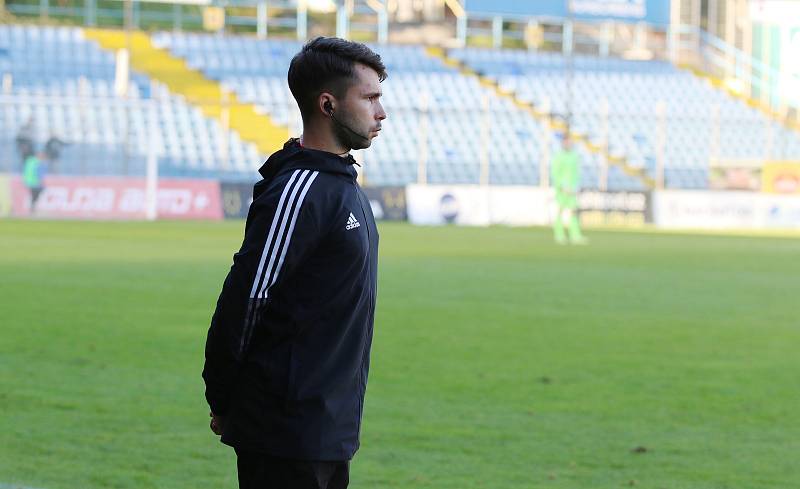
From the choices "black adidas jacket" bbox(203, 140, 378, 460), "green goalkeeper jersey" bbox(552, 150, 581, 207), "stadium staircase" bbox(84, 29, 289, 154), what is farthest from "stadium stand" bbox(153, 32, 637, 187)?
"black adidas jacket" bbox(203, 140, 378, 460)

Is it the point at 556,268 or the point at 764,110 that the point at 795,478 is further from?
the point at 764,110

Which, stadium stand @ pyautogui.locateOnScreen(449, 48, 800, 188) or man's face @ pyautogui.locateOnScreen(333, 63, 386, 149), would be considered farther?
stadium stand @ pyautogui.locateOnScreen(449, 48, 800, 188)

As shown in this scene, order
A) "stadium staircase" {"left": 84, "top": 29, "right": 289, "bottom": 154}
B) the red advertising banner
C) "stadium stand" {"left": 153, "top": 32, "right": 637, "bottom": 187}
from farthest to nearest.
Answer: "stadium staircase" {"left": 84, "top": 29, "right": 289, "bottom": 154}, "stadium stand" {"left": 153, "top": 32, "right": 637, "bottom": 187}, the red advertising banner

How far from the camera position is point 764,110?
4938 centimetres

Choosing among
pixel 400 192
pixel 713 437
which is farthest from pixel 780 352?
pixel 400 192

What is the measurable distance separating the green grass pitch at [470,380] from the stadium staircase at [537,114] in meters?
24.9

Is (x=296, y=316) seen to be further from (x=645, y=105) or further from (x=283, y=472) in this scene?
(x=645, y=105)

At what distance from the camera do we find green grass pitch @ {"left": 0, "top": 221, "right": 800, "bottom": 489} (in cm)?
654

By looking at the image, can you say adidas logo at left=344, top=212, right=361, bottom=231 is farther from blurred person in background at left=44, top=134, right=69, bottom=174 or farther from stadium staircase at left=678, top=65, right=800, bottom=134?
stadium staircase at left=678, top=65, right=800, bottom=134

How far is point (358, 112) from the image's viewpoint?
3.32 metres

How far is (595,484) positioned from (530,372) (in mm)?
3395

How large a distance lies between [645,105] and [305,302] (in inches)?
1833

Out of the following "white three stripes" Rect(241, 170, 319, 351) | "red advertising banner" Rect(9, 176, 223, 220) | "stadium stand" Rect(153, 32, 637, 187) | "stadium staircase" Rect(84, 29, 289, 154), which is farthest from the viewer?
"stadium staircase" Rect(84, 29, 289, 154)

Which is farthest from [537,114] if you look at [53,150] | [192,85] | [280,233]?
[280,233]
